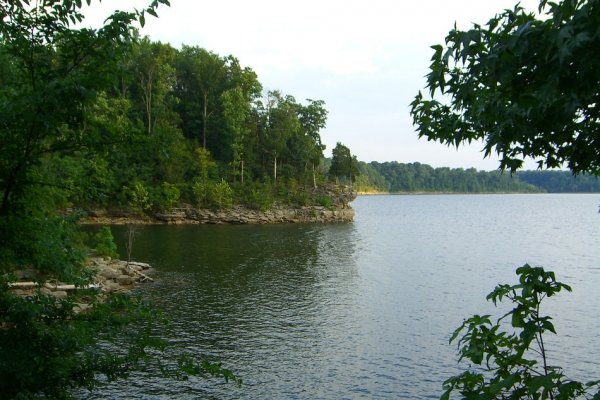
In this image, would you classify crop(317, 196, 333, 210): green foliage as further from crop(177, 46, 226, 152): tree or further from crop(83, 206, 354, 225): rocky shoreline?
crop(177, 46, 226, 152): tree

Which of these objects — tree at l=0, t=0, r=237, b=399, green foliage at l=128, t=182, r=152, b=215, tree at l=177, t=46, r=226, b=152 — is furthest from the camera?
tree at l=177, t=46, r=226, b=152

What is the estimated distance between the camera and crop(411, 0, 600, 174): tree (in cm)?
308

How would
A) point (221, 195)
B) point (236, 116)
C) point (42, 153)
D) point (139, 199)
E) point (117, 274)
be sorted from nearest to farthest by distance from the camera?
point (42, 153) → point (117, 274) → point (139, 199) → point (221, 195) → point (236, 116)

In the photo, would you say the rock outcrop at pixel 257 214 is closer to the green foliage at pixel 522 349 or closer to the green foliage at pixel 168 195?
the green foliage at pixel 168 195

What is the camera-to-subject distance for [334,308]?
25.3 m

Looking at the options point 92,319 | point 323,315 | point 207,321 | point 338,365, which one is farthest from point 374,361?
point 92,319

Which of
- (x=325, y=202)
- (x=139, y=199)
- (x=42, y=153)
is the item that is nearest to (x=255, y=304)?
(x=42, y=153)

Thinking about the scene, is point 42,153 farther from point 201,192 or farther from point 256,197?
point 256,197

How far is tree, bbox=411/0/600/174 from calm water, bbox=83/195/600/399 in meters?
12.4

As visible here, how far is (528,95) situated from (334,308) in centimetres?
2296

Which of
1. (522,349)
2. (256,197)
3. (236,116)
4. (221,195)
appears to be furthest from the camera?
(236,116)

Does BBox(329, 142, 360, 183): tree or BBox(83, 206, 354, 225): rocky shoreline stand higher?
BBox(329, 142, 360, 183): tree

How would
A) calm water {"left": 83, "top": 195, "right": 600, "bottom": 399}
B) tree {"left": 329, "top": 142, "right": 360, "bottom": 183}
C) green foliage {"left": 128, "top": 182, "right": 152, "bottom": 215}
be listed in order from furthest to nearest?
1. tree {"left": 329, "top": 142, "right": 360, "bottom": 183}
2. green foliage {"left": 128, "top": 182, "right": 152, "bottom": 215}
3. calm water {"left": 83, "top": 195, "right": 600, "bottom": 399}


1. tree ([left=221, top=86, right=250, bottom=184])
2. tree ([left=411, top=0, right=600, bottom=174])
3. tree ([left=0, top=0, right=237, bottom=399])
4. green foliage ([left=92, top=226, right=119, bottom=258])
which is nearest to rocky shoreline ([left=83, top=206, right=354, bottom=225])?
tree ([left=221, top=86, right=250, bottom=184])
